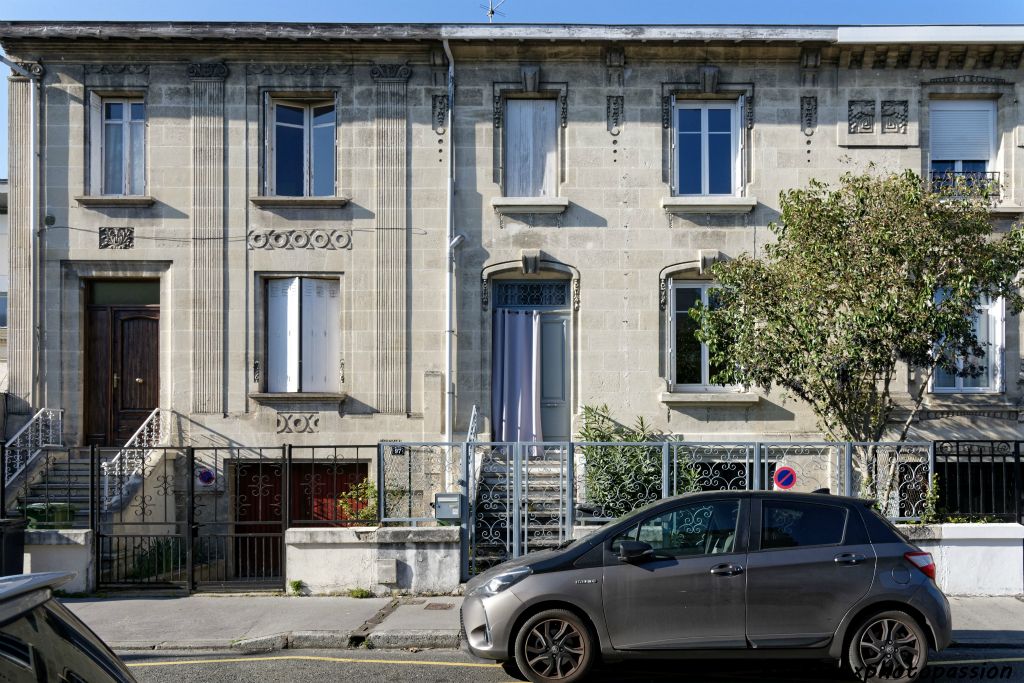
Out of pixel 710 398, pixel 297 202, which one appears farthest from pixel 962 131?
pixel 297 202

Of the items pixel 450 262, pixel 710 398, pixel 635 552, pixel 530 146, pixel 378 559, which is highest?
pixel 530 146

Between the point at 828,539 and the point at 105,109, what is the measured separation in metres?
13.3

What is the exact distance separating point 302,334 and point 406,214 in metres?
2.61

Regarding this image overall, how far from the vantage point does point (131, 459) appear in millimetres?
→ 13781

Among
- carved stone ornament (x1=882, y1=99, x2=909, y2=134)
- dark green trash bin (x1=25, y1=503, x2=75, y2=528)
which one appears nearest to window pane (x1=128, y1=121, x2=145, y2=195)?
dark green trash bin (x1=25, y1=503, x2=75, y2=528)

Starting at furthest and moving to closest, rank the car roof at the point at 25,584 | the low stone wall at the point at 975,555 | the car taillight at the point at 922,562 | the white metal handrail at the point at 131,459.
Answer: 1. the white metal handrail at the point at 131,459
2. the low stone wall at the point at 975,555
3. the car taillight at the point at 922,562
4. the car roof at the point at 25,584

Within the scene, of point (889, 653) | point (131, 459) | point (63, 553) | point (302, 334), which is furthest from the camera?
point (302, 334)

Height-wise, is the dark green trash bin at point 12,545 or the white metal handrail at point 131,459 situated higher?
the white metal handrail at point 131,459

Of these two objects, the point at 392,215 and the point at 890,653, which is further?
the point at 392,215

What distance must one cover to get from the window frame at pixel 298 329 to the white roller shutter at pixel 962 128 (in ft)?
33.4

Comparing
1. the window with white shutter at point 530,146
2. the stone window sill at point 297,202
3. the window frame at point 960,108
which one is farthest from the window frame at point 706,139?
the stone window sill at point 297,202

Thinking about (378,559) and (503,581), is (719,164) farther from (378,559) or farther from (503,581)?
(503,581)

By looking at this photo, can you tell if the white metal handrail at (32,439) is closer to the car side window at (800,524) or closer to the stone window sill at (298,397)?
the stone window sill at (298,397)

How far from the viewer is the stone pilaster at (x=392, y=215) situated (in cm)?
1497
